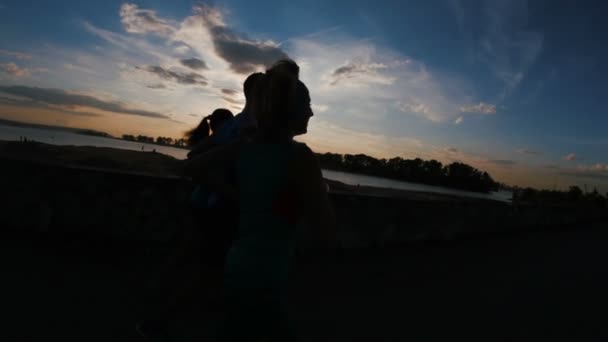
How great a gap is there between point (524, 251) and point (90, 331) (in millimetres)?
7374

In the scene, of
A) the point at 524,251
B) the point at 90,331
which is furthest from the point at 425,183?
the point at 90,331

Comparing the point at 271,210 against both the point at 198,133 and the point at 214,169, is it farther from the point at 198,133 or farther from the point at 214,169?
the point at 198,133

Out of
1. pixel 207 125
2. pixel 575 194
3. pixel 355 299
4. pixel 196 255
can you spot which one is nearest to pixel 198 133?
pixel 207 125

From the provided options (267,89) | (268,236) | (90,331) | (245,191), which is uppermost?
(267,89)

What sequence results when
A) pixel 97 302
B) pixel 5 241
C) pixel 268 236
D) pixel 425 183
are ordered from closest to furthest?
pixel 268 236 → pixel 97 302 → pixel 5 241 → pixel 425 183

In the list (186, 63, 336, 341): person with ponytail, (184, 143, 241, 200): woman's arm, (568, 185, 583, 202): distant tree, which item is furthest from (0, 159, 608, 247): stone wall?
(568, 185, 583, 202): distant tree

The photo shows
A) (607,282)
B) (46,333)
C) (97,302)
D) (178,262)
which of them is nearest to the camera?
(46,333)

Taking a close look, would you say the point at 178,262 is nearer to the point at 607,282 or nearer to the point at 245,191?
the point at 245,191

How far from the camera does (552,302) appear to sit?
3.76m

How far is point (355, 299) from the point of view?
3213 millimetres

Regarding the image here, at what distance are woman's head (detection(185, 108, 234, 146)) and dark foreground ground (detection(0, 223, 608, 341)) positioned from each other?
52.5 inches

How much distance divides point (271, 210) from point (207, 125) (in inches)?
58.2

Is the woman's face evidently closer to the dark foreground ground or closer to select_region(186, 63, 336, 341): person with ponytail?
select_region(186, 63, 336, 341): person with ponytail

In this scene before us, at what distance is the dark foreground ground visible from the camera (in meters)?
2.38
